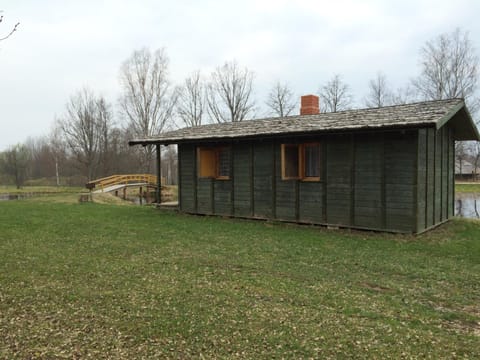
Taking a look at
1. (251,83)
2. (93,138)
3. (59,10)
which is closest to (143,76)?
(93,138)

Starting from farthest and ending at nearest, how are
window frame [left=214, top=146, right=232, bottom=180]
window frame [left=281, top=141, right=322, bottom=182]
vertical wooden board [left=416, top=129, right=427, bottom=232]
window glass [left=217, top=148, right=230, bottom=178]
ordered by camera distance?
window glass [left=217, top=148, right=230, bottom=178] < window frame [left=214, top=146, right=232, bottom=180] < window frame [left=281, top=141, right=322, bottom=182] < vertical wooden board [left=416, top=129, right=427, bottom=232]

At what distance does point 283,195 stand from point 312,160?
127cm

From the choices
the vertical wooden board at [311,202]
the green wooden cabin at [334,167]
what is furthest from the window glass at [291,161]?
the vertical wooden board at [311,202]

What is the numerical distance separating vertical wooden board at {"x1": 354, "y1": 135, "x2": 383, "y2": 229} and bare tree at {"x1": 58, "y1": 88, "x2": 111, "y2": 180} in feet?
97.4

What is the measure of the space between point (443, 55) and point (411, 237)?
2671 cm

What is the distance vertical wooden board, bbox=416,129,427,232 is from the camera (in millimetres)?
8602

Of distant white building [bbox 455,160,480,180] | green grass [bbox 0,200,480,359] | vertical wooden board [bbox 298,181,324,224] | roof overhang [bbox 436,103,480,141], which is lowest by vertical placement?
green grass [bbox 0,200,480,359]

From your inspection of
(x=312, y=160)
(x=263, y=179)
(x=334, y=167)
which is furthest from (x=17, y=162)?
(x=334, y=167)

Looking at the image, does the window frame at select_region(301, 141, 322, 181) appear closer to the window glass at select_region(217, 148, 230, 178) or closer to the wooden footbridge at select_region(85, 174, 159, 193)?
the window glass at select_region(217, 148, 230, 178)

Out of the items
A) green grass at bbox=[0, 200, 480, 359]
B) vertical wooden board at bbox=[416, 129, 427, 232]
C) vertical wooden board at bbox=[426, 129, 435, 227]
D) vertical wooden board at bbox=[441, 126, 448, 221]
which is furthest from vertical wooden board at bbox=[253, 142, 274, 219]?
vertical wooden board at bbox=[441, 126, 448, 221]

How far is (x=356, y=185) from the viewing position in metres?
9.28

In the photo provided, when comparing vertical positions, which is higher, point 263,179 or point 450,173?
point 450,173

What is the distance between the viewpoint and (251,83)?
37.8 metres

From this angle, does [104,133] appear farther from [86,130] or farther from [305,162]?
[305,162]
